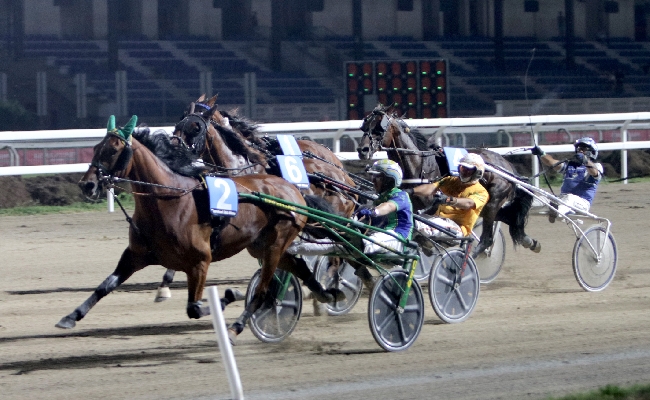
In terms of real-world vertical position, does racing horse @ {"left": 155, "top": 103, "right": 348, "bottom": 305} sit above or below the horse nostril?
above

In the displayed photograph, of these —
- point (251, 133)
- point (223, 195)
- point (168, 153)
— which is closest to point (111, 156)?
point (168, 153)

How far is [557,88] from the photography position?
111 ft

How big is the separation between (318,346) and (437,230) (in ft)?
5.31

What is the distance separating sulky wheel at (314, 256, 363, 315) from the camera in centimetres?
788

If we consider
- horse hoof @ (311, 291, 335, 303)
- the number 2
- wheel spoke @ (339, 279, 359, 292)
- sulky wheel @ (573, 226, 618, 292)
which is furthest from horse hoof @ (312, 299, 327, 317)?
sulky wheel @ (573, 226, 618, 292)

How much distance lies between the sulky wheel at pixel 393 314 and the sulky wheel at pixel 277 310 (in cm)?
71

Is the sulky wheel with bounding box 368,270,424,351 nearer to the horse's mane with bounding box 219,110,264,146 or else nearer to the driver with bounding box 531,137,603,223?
the horse's mane with bounding box 219,110,264,146

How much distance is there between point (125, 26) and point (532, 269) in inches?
980

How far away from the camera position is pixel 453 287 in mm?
7648

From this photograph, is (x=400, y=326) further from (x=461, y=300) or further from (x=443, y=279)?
(x=461, y=300)

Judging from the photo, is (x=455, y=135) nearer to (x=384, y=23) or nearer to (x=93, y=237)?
(x=93, y=237)

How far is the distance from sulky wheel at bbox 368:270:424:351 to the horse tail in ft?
11.1

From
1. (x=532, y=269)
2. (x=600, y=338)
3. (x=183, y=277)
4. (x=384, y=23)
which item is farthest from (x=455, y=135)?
(x=384, y=23)

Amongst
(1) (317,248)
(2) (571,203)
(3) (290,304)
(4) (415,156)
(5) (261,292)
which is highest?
(4) (415,156)
